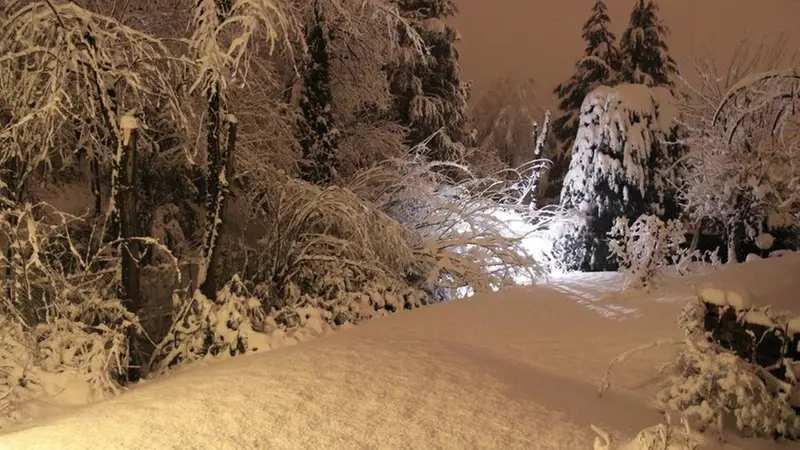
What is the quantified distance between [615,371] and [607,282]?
13.1 ft

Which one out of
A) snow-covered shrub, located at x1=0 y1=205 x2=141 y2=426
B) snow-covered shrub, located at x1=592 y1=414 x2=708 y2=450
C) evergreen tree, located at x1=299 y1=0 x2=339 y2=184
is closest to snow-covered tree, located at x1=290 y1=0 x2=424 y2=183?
evergreen tree, located at x1=299 y1=0 x2=339 y2=184

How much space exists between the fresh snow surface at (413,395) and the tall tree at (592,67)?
1892 cm

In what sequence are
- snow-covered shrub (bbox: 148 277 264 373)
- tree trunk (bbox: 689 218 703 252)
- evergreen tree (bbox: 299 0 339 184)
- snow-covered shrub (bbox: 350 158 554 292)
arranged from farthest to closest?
tree trunk (bbox: 689 218 703 252)
evergreen tree (bbox: 299 0 339 184)
snow-covered shrub (bbox: 350 158 554 292)
snow-covered shrub (bbox: 148 277 264 373)

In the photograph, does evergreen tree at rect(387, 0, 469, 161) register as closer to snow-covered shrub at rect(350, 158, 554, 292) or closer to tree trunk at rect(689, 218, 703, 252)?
snow-covered shrub at rect(350, 158, 554, 292)

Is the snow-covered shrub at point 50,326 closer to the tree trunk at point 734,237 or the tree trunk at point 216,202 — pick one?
the tree trunk at point 216,202

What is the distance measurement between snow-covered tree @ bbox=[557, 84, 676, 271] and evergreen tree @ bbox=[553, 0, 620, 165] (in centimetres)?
1323

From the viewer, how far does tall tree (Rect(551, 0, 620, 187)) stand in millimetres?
23969

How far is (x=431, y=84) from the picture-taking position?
17.0 m

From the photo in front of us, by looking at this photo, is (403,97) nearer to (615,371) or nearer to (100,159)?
(100,159)

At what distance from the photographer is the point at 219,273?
27.4 feet

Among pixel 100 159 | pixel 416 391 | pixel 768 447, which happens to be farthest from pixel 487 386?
pixel 100 159

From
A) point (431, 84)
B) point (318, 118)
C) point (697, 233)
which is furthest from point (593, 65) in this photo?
point (318, 118)

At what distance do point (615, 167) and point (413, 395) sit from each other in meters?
7.60

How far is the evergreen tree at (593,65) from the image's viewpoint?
24.0 meters
